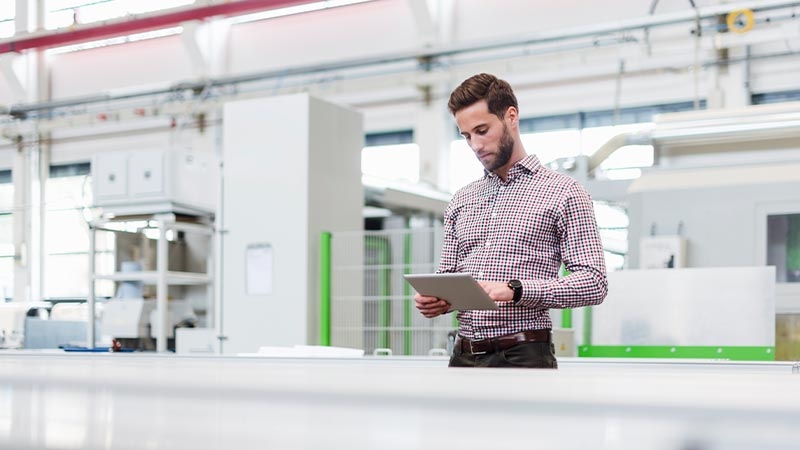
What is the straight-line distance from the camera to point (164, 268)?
229 inches

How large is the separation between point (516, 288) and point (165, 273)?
14.1 ft

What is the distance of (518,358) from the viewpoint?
1935mm

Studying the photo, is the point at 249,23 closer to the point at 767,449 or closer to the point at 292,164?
the point at 292,164

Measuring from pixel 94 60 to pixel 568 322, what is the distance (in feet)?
30.3

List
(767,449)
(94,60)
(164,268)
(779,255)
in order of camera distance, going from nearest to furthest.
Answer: (767,449), (779,255), (164,268), (94,60)

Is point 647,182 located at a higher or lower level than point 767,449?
higher

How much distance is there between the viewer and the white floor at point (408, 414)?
0.30 meters

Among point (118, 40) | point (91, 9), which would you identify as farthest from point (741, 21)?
point (91, 9)

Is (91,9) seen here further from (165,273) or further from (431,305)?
(431,305)

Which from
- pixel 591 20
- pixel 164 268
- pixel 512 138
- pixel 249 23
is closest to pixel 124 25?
pixel 249 23

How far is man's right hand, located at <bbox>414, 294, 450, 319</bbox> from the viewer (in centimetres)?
201

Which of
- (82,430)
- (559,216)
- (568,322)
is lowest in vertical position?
(568,322)

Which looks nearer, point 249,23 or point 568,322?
point 568,322

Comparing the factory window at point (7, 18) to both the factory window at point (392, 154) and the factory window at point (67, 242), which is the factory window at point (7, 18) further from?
the factory window at point (392, 154)
